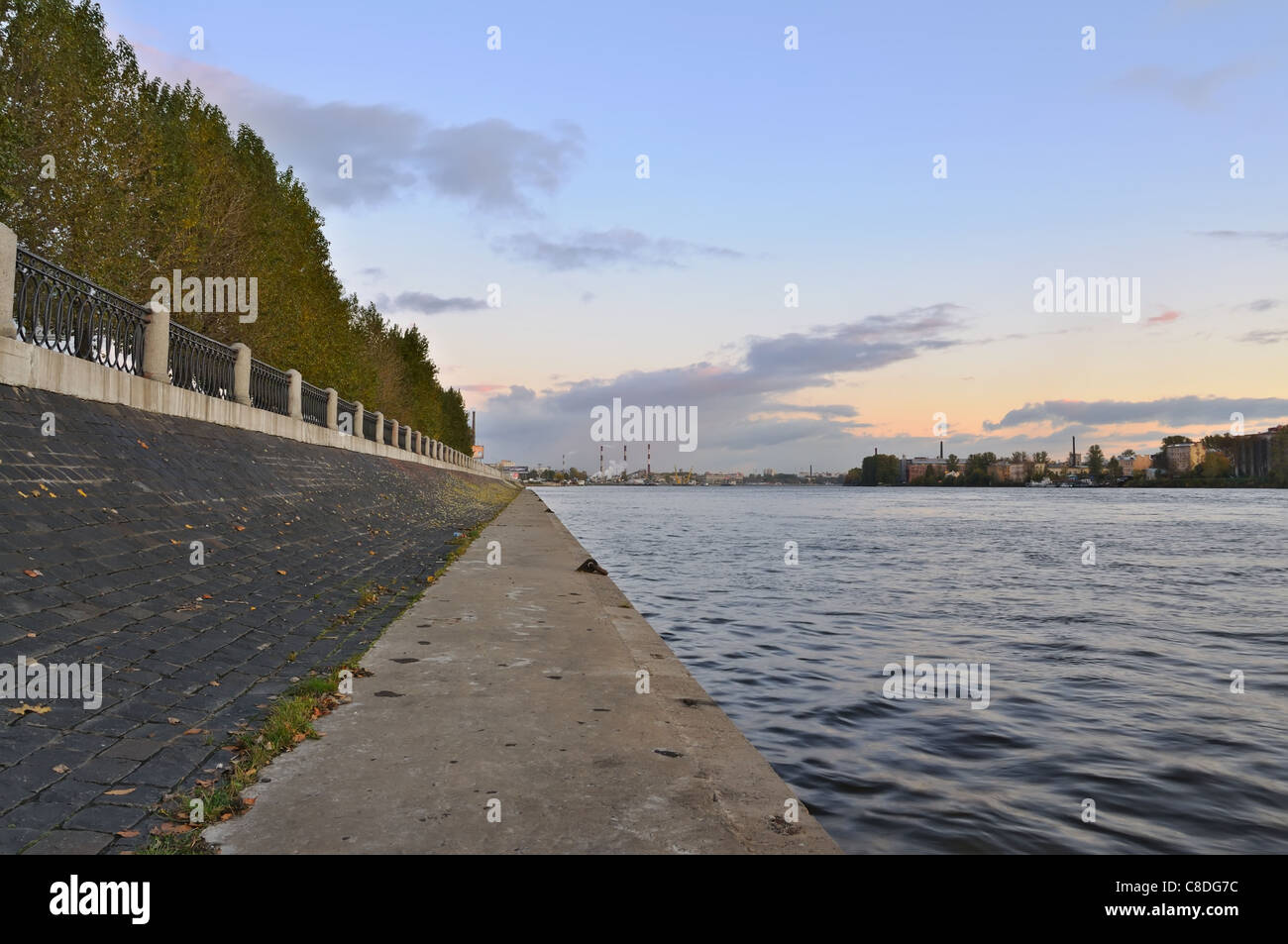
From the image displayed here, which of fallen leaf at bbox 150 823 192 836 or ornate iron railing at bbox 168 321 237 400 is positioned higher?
ornate iron railing at bbox 168 321 237 400

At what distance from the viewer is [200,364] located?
16.6 metres

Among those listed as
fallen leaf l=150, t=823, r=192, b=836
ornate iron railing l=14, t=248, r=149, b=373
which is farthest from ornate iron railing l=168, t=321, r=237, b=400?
fallen leaf l=150, t=823, r=192, b=836

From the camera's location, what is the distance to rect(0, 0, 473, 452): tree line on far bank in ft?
65.5

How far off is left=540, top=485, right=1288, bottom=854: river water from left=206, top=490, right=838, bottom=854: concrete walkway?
3.95ft

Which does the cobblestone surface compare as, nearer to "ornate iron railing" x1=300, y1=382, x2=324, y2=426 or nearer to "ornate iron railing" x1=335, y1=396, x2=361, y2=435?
"ornate iron railing" x1=300, y1=382, x2=324, y2=426

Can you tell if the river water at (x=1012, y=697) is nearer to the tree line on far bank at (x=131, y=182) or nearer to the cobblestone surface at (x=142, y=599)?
the cobblestone surface at (x=142, y=599)

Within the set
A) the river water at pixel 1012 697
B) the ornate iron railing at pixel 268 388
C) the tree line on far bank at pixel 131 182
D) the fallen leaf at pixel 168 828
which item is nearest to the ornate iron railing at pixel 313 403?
the ornate iron railing at pixel 268 388

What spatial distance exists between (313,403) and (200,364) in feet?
32.1

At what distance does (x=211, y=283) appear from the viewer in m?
27.0

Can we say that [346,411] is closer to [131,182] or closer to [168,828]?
[131,182]

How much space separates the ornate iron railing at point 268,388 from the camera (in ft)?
66.6

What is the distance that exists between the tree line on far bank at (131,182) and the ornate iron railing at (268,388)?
4732 mm

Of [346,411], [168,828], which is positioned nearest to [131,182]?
[346,411]

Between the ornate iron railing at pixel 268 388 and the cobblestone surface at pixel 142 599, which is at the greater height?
the ornate iron railing at pixel 268 388
